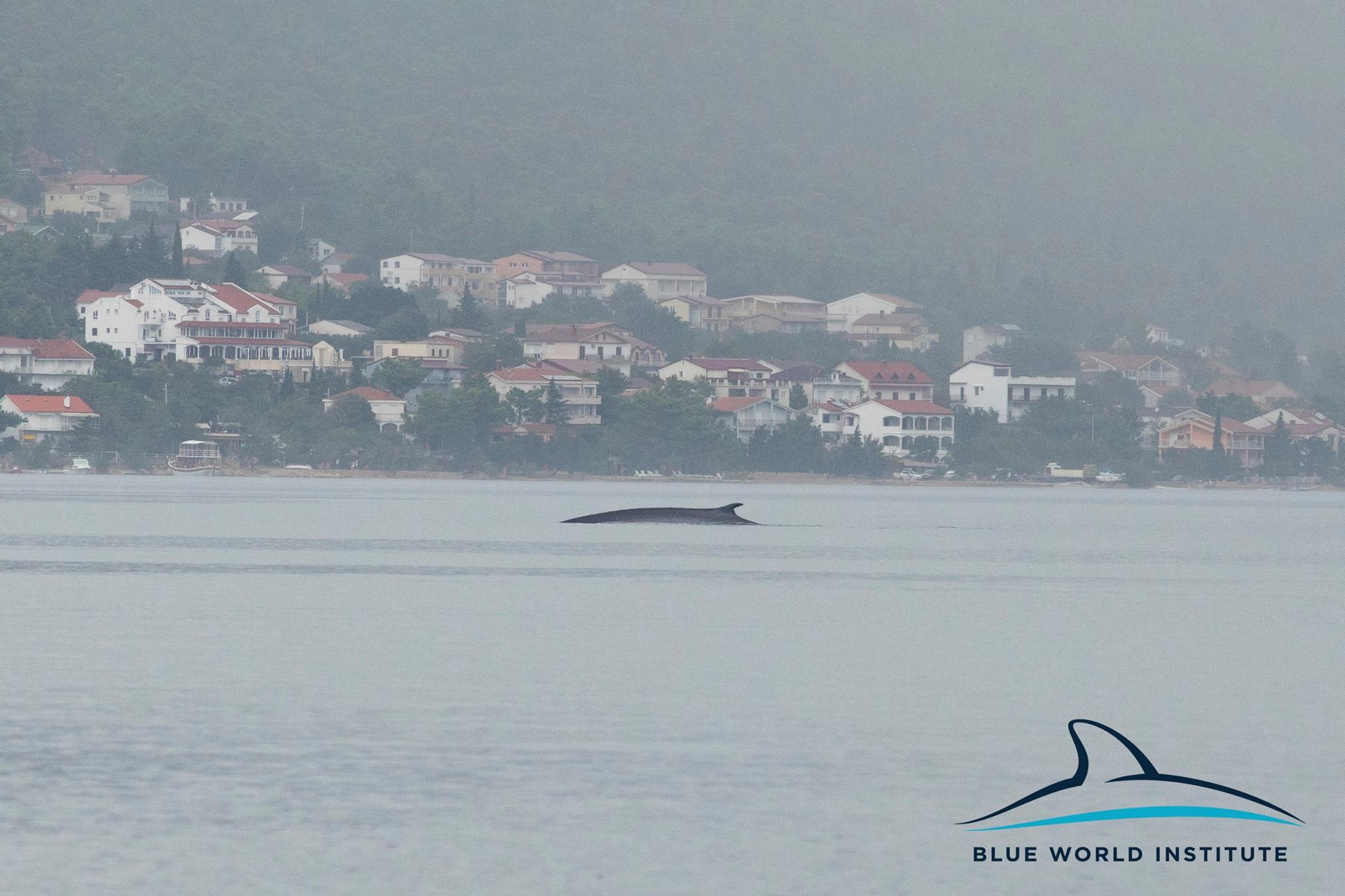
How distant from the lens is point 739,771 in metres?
22.0

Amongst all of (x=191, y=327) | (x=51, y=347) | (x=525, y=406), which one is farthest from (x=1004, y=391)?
(x=51, y=347)

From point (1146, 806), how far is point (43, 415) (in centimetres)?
13670

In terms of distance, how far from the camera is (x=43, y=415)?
147875mm

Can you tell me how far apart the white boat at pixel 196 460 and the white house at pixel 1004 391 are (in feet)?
213

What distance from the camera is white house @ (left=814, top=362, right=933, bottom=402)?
7116 inches

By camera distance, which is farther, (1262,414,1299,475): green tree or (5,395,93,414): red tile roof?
(1262,414,1299,475): green tree

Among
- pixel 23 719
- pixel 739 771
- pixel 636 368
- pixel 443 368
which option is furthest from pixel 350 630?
pixel 636 368

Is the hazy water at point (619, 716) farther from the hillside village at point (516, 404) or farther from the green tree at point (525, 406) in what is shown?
the green tree at point (525, 406)

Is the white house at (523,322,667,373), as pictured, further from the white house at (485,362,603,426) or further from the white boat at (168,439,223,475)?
the white boat at (168,439,223,475)

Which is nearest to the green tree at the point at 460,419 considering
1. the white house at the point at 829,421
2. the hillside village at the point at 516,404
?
the hillside village at the point at 516,404

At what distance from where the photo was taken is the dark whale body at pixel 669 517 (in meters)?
87.4

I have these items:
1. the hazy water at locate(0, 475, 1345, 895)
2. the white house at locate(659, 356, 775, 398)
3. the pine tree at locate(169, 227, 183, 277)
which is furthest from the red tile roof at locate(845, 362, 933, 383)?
the hazy water at locate(0, 475, 1345, 895)

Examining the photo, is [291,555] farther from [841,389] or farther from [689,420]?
[841,389]

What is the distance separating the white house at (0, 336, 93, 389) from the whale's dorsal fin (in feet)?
462
